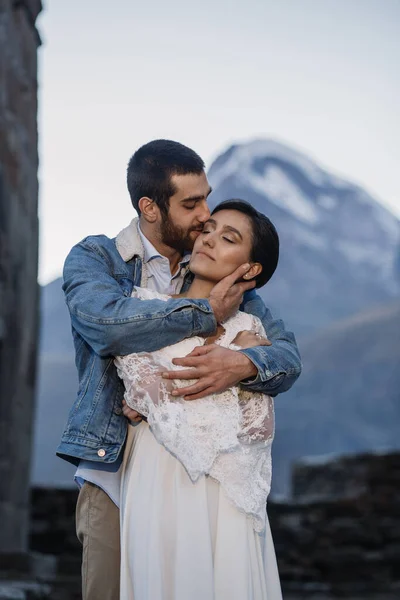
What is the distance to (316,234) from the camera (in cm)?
5362

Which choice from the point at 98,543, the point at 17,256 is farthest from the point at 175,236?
the point at 17,256

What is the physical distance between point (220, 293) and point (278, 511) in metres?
6.46

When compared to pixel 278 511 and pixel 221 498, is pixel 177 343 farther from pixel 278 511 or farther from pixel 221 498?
pixel 278 511

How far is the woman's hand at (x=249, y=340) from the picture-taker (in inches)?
112

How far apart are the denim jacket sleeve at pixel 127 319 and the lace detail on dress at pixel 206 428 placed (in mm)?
54

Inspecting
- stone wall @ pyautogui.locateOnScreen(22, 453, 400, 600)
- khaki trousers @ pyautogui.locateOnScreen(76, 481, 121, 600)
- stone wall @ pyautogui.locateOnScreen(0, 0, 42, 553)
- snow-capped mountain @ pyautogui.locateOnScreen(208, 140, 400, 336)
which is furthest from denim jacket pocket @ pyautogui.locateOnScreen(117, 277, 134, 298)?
snow-capped mountain @ pyautogui.locateOnScreen(208, 140, 400, 336)

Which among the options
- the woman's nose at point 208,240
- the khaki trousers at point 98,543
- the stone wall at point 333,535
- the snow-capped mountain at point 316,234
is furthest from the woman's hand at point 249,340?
the snow-capped mountain at point 316,234

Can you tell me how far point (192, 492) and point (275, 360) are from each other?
1.49ft

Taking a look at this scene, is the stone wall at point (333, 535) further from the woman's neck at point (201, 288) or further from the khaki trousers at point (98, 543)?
the woman's neck at point (201, 288)

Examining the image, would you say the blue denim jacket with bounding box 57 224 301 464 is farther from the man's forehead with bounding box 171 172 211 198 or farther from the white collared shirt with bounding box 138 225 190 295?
the man's forehead with bounding box 171 172 211 198

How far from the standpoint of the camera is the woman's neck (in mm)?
2893

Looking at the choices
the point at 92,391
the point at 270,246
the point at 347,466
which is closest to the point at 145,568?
the point at 92,391

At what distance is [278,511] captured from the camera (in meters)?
8.94

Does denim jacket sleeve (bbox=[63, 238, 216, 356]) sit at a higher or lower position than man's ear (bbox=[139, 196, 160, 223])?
lower
